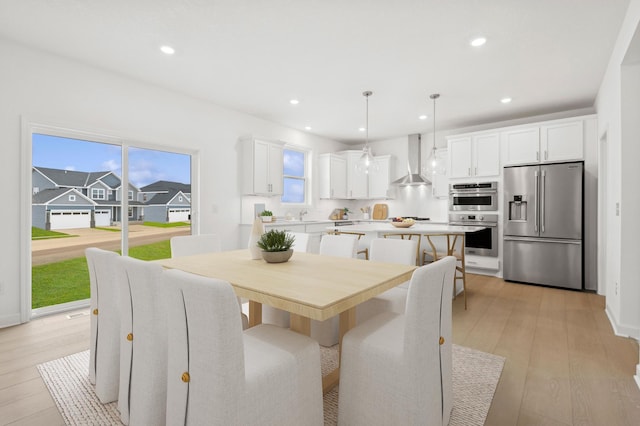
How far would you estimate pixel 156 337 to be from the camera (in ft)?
4.83

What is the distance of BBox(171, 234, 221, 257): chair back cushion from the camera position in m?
2.87

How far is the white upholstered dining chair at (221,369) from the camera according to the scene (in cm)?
112

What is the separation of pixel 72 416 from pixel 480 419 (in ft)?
7.11

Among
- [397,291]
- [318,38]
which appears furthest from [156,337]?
[318,38]

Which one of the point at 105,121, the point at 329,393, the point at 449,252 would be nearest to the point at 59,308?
the point at 105,121

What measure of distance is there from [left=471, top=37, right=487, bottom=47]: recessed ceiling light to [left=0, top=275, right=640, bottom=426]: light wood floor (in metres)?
2.62

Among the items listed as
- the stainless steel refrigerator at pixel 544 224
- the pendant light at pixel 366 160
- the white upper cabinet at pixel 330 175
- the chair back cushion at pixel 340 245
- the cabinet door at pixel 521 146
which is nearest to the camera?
the chair back cushion at pixel 340 245

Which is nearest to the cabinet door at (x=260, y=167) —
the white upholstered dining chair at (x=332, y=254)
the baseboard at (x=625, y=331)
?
the white upholstered dining chair at (x=332, y=254)

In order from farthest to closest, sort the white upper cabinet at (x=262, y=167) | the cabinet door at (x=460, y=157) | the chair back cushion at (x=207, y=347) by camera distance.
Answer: the cabinet door at (x=460, y=157) → the white upper cabinet at (x=262, y=167) → the chair back cushion at (x=207, y=347)

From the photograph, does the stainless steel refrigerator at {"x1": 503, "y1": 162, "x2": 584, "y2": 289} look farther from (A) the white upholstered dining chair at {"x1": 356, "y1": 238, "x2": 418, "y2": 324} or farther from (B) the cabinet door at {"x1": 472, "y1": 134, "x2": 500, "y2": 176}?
(A) the white upholstered dining chair at {"x1": 356, "y1": 238, "x2": 418, "y2": 324}

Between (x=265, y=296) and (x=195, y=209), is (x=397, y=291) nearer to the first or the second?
(x=265, y=296)

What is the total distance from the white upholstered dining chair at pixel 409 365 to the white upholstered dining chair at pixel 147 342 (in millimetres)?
860

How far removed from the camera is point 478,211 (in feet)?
17.0

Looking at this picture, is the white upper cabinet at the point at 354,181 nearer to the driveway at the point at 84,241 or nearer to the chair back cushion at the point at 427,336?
the driveway at the point at 84,241
